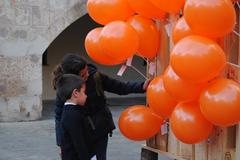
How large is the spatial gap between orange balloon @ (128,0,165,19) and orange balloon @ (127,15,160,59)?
53 mm

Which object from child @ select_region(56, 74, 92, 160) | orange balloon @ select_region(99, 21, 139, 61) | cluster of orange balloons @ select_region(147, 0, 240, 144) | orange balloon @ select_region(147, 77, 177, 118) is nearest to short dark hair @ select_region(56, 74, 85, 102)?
child @ select_region(56, 74, 92, 160)

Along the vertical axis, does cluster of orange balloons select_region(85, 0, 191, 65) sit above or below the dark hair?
above

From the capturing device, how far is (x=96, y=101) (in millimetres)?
4270

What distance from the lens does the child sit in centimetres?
378

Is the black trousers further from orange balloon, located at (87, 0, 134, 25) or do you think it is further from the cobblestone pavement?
the cobblestone pavement

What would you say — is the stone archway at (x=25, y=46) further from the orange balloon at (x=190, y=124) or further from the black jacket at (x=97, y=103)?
the orange balloon at (x=190, y=124)

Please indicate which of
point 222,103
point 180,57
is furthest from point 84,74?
point 222,103

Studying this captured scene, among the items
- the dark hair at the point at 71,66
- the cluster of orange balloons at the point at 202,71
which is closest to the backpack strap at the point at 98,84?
the dark hair at the point at 71,66

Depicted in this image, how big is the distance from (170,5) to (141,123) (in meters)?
0.90

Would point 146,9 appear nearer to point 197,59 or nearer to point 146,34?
point 146,34

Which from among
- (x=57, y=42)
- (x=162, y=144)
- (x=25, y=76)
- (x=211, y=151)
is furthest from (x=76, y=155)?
(x=57, y=42)

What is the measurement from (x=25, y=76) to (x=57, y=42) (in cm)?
403

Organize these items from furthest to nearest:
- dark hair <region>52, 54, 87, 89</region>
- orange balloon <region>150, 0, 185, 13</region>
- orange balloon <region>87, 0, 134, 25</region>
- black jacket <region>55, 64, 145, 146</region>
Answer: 1. black jacket <region>55, 64, 145, 146</region>
2. dark hair <region>52, 54, 87, 89</region>
3. orange balloon <region>87, 0, 134, 25</region>
4. orange balloon <region>150, 0, 185, 13</region>

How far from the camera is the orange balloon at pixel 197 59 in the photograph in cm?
296
